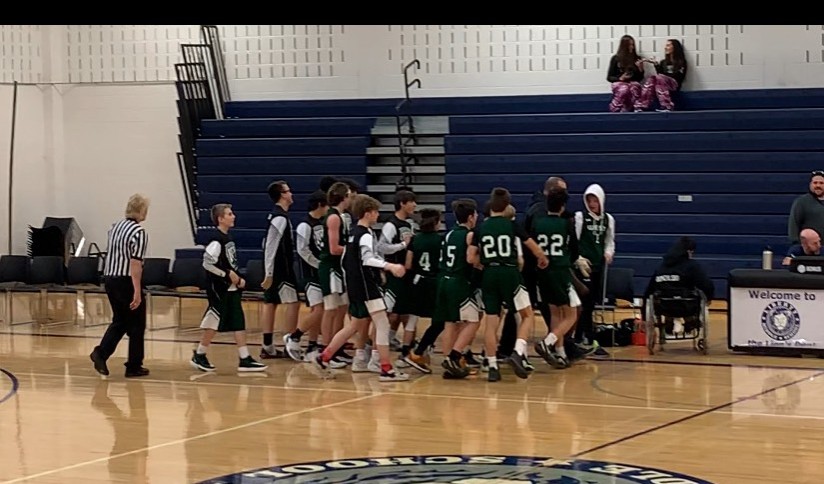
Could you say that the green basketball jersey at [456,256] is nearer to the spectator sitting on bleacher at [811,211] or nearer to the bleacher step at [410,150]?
the spectator sitting on bleacher at [811,211]

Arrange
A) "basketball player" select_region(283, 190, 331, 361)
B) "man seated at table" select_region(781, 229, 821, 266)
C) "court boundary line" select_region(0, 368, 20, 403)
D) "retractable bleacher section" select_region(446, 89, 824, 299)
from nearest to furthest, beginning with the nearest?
"court boundary line" select_region(0, 368, 20, 403), "basketball player" select_region(283, 190, 331, 361), "man seated at table" select_region(781, 229, 821, 266), "retractable bleacher section" select_region(446, 89, 824, 299)

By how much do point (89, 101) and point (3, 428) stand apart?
14176mm

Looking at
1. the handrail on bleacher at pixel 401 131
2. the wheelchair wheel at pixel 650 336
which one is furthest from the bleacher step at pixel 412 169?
the wheelchair wheel at pixel 650 336

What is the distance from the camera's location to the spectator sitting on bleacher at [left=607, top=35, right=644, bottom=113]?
16.8 metres

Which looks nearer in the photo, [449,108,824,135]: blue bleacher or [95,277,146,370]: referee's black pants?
[95,277,146,370]: referee's black pants

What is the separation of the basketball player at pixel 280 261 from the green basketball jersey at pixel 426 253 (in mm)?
1319

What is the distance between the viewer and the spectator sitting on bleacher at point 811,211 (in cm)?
1172

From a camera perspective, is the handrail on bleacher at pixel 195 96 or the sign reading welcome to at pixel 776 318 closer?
the sign reading welcome to at pixel 776 318

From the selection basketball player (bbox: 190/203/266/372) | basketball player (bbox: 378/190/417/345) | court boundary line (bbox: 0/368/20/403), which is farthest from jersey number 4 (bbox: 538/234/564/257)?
court boundary line (bbox: 0/368/20/403)

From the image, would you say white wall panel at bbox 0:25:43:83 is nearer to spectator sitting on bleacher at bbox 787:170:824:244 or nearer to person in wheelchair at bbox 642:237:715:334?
person in wheelchair at bbox 642:237:715:334

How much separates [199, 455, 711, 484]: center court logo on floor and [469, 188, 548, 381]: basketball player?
299cm

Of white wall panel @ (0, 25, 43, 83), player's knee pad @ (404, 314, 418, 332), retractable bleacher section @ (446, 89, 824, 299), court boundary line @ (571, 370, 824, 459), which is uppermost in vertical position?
white wall panel @ (0, 25, 43, 83)
